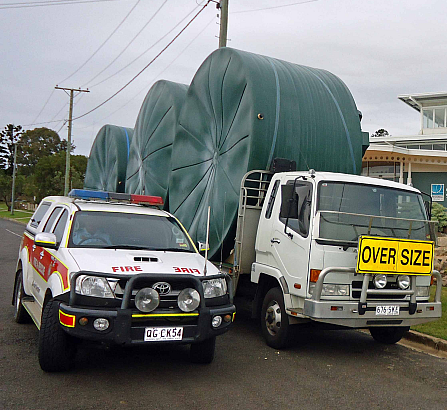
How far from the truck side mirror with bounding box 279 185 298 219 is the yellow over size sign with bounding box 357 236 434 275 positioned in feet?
3.13

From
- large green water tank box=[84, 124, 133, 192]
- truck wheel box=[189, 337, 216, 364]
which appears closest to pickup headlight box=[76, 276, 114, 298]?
truck wheel box=[189, 337, 216, 364]

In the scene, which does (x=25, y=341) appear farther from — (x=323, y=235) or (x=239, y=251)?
(x=323, y=235)

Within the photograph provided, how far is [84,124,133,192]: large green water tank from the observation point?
53.3 ft

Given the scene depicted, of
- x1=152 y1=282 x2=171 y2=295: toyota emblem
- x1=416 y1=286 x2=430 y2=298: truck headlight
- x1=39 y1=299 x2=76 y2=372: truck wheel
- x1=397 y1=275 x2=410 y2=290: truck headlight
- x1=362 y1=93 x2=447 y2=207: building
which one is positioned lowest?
x1=39 y1=299 x2=76 y2=372: truck wheel

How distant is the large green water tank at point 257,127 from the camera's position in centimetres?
836

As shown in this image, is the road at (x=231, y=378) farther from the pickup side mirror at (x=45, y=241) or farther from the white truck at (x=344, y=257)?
the pickup side mirror at (x=45, y=241)

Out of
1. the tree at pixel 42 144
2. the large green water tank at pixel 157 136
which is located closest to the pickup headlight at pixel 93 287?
the large green water tank at pixel 157 136

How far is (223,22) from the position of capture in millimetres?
15422

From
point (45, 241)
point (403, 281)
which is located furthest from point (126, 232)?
point (403, 281)

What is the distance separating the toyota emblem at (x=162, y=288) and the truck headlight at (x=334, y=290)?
200 centimetres

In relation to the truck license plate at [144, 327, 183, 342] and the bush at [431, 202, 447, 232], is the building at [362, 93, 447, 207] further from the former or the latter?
the truck license plate at [144, 327, 183, 342]

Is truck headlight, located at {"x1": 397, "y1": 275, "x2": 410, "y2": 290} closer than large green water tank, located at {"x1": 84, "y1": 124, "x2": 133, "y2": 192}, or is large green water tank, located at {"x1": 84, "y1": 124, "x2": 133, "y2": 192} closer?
truck headlight, located at {"x1": 397, "y1": 275, "x2": 410, "y2": 290}

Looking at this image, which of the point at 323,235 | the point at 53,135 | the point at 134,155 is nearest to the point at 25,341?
the point at 323,235

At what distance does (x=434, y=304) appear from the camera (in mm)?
6789
